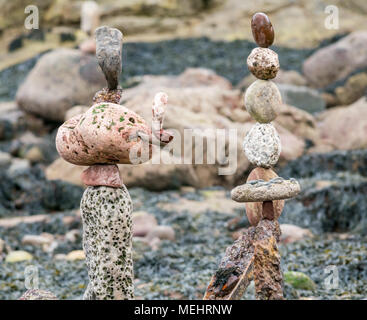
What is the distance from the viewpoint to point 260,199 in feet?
14.9

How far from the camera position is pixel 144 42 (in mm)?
24250

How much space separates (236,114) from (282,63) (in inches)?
331

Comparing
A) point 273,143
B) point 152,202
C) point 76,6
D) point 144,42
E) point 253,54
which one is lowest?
point 152,202

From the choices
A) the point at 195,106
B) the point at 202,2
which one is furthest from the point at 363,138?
the point at 202,2

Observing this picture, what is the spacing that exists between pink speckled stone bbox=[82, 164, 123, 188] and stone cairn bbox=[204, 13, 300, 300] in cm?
84

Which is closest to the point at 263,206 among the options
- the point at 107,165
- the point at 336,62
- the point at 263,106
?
the point at 263,106

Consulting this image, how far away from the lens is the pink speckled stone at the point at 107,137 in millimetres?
4176

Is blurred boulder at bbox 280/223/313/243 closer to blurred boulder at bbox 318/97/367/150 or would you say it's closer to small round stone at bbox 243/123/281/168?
small round stone at bbox 243/123/281/168

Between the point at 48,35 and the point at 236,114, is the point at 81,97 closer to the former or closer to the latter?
the point at 236,114

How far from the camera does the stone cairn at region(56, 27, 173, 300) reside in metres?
A: 4.21

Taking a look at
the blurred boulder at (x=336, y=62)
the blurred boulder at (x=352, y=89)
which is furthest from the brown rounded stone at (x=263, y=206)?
the blurred boulder at (x=336, y=62)

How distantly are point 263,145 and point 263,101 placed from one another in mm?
330

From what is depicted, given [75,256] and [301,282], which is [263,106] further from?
[75,256]
